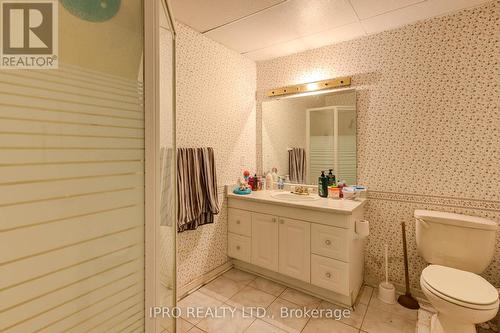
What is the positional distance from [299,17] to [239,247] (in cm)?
210

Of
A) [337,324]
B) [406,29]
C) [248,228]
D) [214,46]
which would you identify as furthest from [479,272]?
[214,46]

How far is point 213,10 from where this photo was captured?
1.79 m

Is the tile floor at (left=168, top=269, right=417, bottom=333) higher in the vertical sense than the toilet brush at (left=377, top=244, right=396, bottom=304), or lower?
lower

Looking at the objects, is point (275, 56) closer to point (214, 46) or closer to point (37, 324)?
point (214, 46)

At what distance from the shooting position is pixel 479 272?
1608 millimetres

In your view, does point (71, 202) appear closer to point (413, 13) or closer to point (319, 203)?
point (319, 203)

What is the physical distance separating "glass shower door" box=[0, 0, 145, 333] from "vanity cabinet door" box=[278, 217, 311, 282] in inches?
56.7

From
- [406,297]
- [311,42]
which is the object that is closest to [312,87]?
[311,42]

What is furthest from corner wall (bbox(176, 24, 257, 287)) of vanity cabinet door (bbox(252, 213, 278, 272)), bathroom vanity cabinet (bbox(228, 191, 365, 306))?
vanity cabinet door (bbox(252, 213, 278, 272))

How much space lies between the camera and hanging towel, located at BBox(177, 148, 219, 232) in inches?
74.7

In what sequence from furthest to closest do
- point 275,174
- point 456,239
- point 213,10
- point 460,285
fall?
point 275,174
point 213,10
point 456,239
point 460,285

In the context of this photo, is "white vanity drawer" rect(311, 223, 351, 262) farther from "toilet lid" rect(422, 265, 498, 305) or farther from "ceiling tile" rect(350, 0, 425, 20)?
"ceiling tile" rect(350, 0, 425, 20)

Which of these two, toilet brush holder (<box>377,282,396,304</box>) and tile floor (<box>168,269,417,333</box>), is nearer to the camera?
tile floor (<box>168,269,417,333</box>)

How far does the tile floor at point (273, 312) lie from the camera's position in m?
1.63
